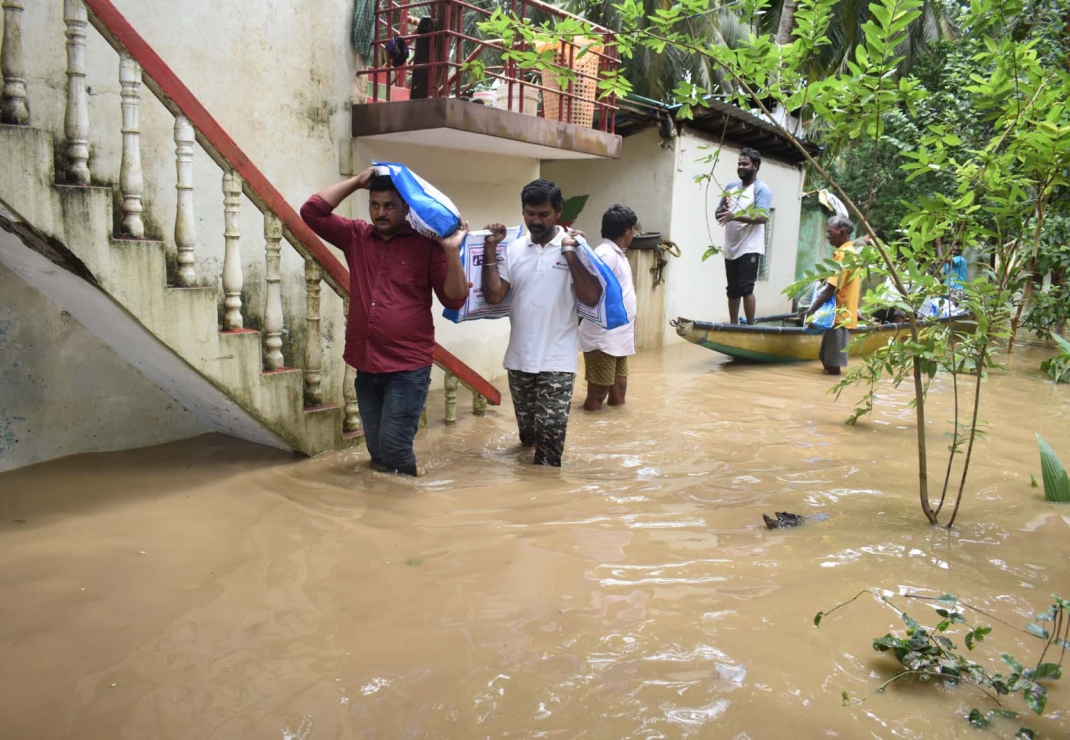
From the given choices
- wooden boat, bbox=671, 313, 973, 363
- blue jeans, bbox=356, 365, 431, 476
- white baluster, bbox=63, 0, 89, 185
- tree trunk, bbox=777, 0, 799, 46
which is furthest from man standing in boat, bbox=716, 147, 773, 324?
tree trunk, bbox=777, 0, 799, 46

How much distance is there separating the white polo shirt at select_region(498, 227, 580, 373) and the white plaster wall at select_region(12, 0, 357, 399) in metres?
1.73

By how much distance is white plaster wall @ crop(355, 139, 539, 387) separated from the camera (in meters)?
6.91

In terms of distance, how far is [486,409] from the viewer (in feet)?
22.0

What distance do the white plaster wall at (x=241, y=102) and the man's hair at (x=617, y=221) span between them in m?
2.07

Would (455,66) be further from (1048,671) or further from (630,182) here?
(630,182)

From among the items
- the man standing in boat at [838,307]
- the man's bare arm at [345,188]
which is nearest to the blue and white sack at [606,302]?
the man's bare arm at [345,188]

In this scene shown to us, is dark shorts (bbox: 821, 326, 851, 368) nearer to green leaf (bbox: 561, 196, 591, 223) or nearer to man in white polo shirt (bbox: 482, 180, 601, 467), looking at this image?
green leaf (bbox: 561, 196, 591, 223)

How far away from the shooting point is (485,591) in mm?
3131

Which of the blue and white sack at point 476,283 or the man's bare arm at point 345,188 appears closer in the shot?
the man's bare arm at point 345,188

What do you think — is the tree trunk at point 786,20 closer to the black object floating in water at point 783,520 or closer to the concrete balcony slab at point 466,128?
the concrete balcony slab at point 466,128

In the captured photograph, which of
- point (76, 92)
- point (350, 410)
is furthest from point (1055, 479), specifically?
point (76, 92)

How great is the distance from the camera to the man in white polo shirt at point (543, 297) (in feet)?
15.2

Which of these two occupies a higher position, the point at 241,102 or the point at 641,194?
the point at 641,194

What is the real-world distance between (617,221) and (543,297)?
70.2 inches
